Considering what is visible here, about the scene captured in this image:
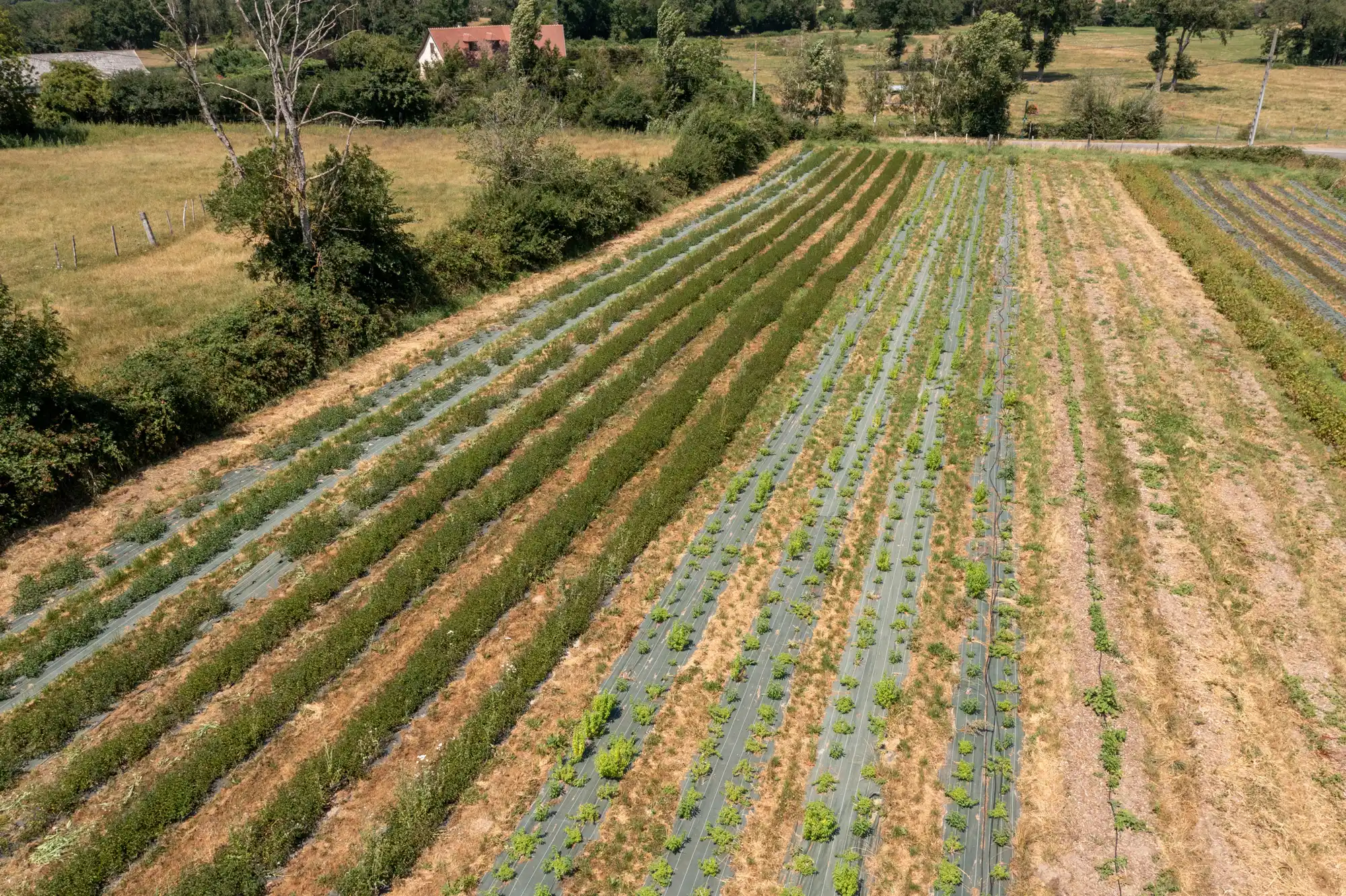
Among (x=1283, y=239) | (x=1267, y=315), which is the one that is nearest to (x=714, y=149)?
(x=1283, y=239)

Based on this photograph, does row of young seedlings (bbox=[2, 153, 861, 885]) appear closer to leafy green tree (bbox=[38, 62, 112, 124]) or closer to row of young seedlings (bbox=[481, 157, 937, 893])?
row of young seedlings (bbox=[481, 157, 937, 893])

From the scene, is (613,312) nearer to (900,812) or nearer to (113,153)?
(900,812)

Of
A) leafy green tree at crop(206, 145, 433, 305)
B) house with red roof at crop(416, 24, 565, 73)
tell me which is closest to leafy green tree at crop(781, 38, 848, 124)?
house with red roof at crop(416, 24, 565, 73)

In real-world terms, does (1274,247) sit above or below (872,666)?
above

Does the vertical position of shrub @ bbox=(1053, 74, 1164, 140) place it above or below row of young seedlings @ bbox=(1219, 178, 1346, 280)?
above

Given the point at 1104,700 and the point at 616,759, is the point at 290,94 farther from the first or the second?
the point at 1104,700

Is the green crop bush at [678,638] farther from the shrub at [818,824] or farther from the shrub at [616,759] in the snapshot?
the shrub at [818,824]
